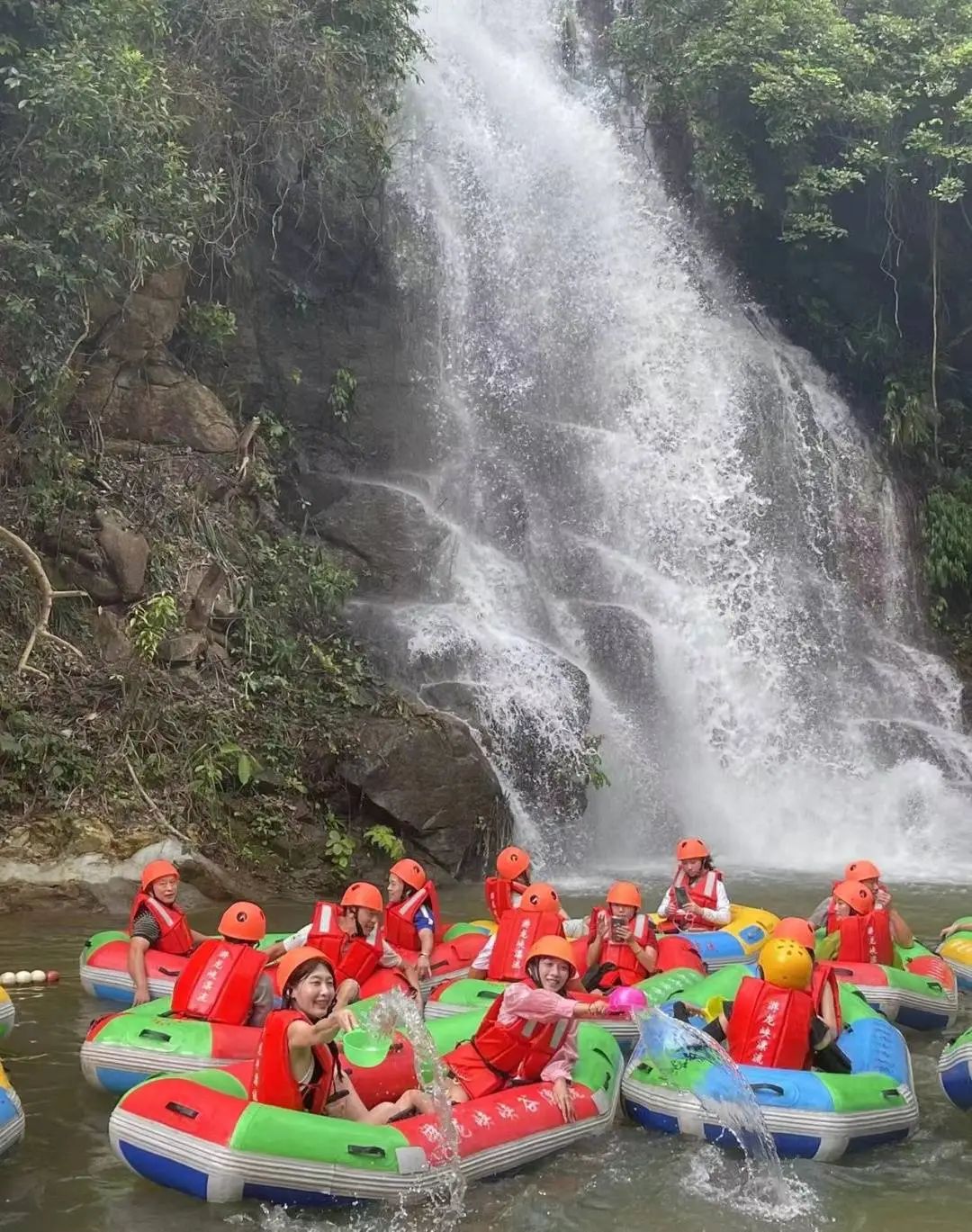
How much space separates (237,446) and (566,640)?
4713 mm

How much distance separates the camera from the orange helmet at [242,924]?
6.48 metres

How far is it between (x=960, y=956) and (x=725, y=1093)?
404 centimetres

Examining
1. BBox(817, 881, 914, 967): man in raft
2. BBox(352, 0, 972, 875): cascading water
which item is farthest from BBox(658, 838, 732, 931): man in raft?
BBox(352, 0, 972, 875): cascading water

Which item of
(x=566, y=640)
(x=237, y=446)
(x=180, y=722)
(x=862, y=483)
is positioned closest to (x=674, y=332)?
(x=862, y=483)

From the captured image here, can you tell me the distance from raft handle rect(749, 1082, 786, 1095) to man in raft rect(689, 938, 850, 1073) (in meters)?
0.22

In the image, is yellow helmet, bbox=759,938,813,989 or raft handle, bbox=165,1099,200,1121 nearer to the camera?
raft handle, bbox=165,1099,200,1121

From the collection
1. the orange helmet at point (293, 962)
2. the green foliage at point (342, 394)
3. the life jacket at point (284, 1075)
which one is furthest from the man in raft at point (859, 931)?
the green foliage at point (342, 394)

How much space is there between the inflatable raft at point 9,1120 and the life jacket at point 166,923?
2251 millimetres

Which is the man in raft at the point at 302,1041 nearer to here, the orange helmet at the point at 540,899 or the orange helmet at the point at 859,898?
the orange helmet at the point at 540,899

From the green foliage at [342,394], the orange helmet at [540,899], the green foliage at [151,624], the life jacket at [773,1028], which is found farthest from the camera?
the green foliage at [342,394]

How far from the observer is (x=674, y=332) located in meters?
19.5

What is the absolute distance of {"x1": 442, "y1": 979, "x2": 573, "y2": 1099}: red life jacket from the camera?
18.6ft

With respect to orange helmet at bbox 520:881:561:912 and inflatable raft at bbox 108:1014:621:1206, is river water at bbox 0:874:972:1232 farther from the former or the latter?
orange helmet at bbox 520:881:561:912

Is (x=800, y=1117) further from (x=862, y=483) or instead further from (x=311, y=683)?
(x=862, y=483)
